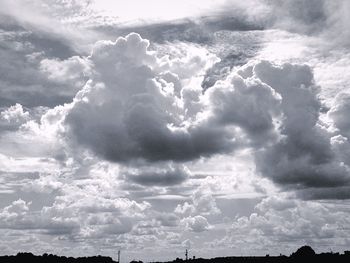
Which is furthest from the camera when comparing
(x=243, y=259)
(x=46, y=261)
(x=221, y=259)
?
(x=221, y=259)

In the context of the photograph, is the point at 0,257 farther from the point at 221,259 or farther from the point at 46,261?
the point at 221,259

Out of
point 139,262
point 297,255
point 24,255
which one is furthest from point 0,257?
point 297,255

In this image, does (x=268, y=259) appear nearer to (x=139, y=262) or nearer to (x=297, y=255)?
(x=297, y=255)

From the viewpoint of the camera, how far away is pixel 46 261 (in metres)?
156

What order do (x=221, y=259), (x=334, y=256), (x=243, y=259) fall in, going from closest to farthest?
(x=334, y=256) < (x=243, y=259) < (x=221, y=259)

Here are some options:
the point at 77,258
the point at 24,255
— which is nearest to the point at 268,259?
the point at 77,258

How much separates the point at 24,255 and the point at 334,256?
325 ft

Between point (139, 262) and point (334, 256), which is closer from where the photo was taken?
point (334, 256)

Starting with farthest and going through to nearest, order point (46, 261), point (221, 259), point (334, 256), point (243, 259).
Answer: point (221, 259) → point (243, 259) → point (46, 261) → point (334, 256)

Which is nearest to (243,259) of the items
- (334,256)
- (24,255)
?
(334,256)

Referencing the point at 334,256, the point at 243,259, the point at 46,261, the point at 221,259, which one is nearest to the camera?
the point at 334,256

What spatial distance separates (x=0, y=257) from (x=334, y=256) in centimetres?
10770

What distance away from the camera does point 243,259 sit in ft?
564

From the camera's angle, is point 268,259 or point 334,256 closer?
point 334,256
